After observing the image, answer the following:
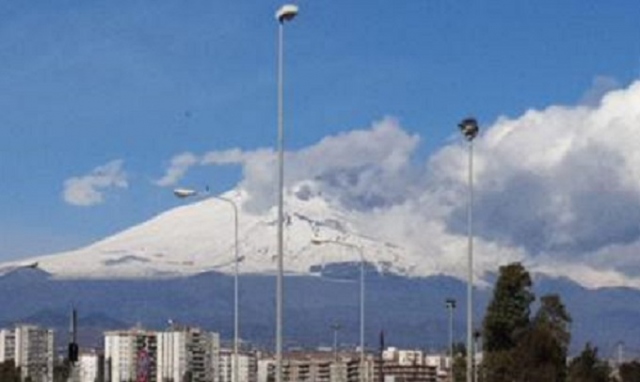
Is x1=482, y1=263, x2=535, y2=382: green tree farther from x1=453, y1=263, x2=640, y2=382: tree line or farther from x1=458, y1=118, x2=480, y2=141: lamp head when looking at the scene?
x1=458, y1=118, x2=480, y2=141: lamp head

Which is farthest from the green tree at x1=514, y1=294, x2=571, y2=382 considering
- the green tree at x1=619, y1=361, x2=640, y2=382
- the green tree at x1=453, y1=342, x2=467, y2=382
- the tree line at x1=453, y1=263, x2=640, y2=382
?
the green tree at x1=619, y1=361, x2=640, y2=382

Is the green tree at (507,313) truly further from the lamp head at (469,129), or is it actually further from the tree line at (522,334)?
the lamp head at (469,129)

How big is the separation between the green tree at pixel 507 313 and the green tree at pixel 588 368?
9073mm

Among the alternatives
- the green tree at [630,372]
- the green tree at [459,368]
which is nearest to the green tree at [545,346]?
the green tree at [459,368]

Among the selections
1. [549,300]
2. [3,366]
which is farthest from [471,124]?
[3,366]

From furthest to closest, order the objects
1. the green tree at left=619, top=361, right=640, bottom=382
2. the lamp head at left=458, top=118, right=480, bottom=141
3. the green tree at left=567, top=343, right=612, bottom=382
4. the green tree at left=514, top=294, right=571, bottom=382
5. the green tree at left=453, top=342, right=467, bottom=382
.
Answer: the green tree at left=619, top=361, right=640, bottom=382
the green tree at left=453, top=342, right=467, bottom=382
the green tree at left=567, top=343, right=612, bottom=382
the green tree at left=514, top=294, right=571, bottom=382
the lamp head at left=458, top=118, right=480, bottom=141

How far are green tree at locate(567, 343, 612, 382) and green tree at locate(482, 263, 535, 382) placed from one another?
907 centimetres

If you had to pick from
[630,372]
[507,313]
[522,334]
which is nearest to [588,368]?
[630,372]

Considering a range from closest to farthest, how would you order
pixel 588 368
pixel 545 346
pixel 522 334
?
pixel 545 346
pixel 522 334
pixel 588 368

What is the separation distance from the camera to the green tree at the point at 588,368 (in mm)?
92250

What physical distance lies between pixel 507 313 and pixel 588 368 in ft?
48.7

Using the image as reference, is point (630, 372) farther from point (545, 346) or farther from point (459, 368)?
point (545, 346)

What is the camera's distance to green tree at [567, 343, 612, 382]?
9225 cm

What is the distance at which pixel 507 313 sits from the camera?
8144 centimetres
